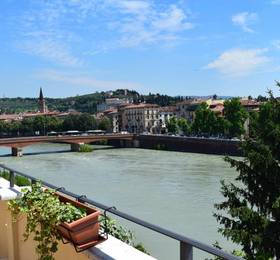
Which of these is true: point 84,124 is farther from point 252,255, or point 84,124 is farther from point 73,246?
point 73,246

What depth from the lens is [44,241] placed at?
2.43 m

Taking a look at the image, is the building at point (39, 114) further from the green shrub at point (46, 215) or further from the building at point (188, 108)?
the green shrub at point (46, 215)

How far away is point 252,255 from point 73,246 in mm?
8265

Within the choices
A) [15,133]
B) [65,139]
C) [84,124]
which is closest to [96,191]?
[65,139]

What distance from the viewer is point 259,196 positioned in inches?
452

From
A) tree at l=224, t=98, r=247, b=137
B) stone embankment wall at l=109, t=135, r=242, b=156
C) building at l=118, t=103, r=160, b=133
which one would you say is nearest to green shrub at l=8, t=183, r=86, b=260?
stone embankment wall at l=109, t=135, r=242, b=156

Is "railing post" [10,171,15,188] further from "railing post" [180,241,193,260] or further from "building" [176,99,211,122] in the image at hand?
"building" [176,99,211,122]

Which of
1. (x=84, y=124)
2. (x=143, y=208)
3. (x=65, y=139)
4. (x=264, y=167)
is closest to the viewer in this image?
(x=264, y=167)

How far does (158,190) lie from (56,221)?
881 inches

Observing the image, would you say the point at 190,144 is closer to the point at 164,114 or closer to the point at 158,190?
the point at 158,190

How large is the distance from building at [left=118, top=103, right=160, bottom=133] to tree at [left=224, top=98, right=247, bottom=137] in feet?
148

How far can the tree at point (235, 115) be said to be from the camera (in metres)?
51.2

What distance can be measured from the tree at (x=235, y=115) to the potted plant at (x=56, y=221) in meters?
49.4

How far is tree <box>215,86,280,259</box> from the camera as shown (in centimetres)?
1001
